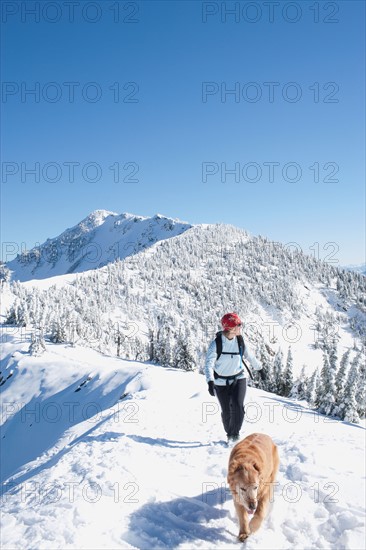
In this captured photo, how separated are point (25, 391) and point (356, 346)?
141298 millimetres

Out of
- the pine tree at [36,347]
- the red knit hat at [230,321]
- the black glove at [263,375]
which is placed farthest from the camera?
the pine tree at [36,347]

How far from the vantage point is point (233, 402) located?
22.8 feet

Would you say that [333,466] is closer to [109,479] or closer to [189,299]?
[109,479]

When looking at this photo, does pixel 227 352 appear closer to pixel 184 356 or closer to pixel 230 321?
pixel 230 321

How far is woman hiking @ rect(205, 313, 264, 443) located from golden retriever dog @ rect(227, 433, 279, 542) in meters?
2.29

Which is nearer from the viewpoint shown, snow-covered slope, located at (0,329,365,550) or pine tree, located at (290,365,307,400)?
snow-covered slope, located at (0,329,365,550)

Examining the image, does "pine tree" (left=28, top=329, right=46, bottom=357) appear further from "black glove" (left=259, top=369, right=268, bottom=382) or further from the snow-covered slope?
"black glove" (left=259, top=369, right=268, bottom=382)

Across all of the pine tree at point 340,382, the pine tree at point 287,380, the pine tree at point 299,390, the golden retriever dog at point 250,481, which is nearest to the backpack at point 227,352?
the golden retriever dog at point 250,481

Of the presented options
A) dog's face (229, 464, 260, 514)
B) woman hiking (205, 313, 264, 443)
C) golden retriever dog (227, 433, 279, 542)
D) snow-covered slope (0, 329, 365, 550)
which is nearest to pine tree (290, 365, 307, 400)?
snow-covered slope (0, 329, 365, 550)

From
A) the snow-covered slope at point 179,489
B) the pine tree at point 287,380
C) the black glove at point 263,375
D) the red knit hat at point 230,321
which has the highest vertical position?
the red knit hat at point 230,321

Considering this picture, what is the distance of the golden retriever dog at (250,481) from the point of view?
145 inches

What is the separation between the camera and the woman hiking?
6.84 meters

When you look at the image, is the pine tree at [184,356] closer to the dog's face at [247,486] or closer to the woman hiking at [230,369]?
the woman hiking at [230,369]

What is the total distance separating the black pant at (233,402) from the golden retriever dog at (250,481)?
230 centimetres
